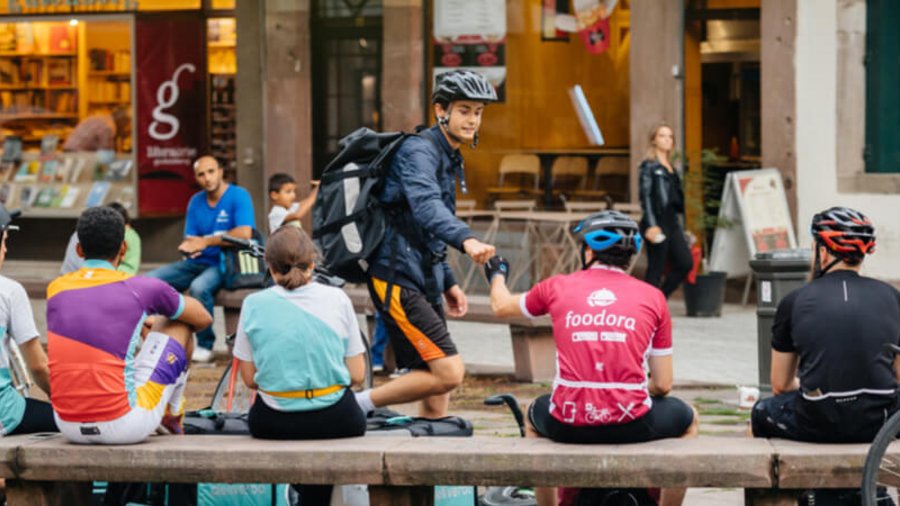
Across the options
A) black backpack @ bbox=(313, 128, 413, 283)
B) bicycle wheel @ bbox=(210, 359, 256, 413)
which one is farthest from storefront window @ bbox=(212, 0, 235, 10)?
black backpack @ bbox=(313, 128, 413, 283)

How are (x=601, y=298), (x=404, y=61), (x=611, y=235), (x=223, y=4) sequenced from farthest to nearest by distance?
(x=223, y=4) < (x=404, y=61) < (x=611, y=235) < (x=601, y=298)

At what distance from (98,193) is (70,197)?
393 millimetres

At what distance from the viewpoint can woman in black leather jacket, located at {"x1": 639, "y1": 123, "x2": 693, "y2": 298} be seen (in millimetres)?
15938

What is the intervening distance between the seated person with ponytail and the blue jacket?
2.82ft

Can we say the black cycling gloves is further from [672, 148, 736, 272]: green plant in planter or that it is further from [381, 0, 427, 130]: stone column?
[381, 0, 427, 130]: stone column

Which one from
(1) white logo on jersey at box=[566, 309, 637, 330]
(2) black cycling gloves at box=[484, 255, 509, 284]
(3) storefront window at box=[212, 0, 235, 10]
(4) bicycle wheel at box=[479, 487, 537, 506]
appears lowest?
(4) bicycle wheel at box=[479, 487, 537, 506]

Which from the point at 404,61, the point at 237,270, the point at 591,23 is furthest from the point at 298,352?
the point at 404,61

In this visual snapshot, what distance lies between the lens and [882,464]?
22.5 feet

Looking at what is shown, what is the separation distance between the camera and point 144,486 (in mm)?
8008

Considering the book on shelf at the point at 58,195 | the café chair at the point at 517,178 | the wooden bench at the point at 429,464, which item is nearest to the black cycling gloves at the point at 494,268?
the wooden bench at the point at 429,464

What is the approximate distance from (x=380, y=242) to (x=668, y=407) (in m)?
1.75

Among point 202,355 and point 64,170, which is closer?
point 202,355

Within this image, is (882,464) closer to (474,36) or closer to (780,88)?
(780,88)

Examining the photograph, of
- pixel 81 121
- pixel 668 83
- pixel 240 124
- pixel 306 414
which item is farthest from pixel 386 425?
pixel 81 121
